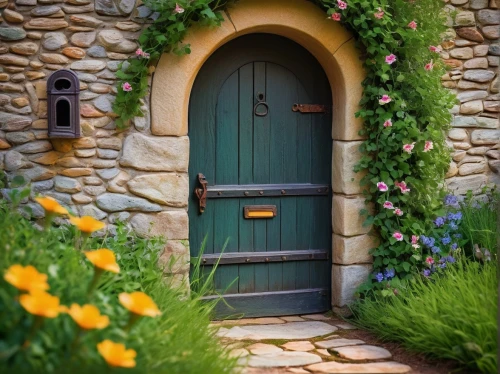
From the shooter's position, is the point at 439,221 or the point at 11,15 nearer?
the point at 11,15

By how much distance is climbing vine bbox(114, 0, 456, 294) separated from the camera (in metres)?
5.29

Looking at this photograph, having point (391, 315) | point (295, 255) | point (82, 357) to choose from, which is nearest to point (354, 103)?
point (295, 255)

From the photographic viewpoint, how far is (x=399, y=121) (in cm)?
534

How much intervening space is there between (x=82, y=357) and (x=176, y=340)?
876 mm

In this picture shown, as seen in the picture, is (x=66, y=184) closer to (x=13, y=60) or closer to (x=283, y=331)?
(x=13, y=60)

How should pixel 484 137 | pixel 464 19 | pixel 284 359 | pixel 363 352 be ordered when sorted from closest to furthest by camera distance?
pixel 284 359 < pixel 363 352 < pixel 464 19 < pixel 484 137

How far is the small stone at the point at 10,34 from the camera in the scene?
4.85 meters

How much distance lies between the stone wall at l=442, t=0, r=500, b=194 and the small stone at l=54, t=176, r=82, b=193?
278 centimetres

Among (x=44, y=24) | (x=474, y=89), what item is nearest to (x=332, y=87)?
(x=474, y=89)

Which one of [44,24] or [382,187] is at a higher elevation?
[44,24]

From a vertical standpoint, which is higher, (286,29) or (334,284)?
(286,29)

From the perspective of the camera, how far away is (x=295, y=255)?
18.5ft

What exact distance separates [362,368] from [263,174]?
1.71 m

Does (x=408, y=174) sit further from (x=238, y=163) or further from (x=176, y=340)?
(x=176, y=340)
